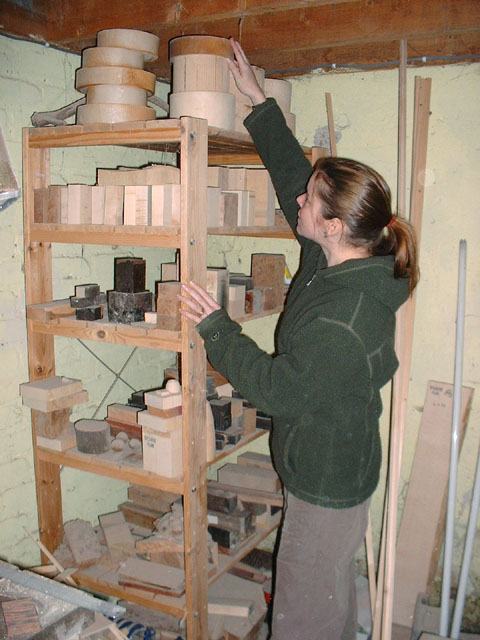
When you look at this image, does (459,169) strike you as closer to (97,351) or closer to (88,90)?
(88,90)

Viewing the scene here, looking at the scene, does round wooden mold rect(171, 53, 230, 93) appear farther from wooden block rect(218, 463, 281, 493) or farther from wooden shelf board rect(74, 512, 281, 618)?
wooden shelf board rect(74, 512, 281, 618)

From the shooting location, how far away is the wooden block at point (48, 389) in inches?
81.7

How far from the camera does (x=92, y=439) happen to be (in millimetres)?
2148

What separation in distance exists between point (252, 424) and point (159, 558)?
2.20ft

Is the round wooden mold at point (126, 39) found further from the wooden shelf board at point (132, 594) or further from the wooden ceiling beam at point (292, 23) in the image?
the wooden shelf board at point (132, 594)

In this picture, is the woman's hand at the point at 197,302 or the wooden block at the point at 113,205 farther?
the wooden block at the point at 113,205

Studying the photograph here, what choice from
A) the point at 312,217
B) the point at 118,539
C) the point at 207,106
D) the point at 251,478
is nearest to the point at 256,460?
the point at 251,478

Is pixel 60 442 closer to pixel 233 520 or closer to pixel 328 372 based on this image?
pixel 233 520

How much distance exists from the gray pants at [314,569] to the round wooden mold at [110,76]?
1.53m

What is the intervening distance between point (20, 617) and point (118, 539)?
0.99m

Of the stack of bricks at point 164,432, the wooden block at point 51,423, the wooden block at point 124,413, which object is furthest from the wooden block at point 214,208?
the wooden block at point 51,423

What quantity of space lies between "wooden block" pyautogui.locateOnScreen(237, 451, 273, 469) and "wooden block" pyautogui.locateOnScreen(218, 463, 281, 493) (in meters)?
0.04

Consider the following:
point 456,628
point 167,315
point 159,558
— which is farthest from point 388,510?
point 167,315

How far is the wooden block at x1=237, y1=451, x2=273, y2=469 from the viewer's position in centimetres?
278
